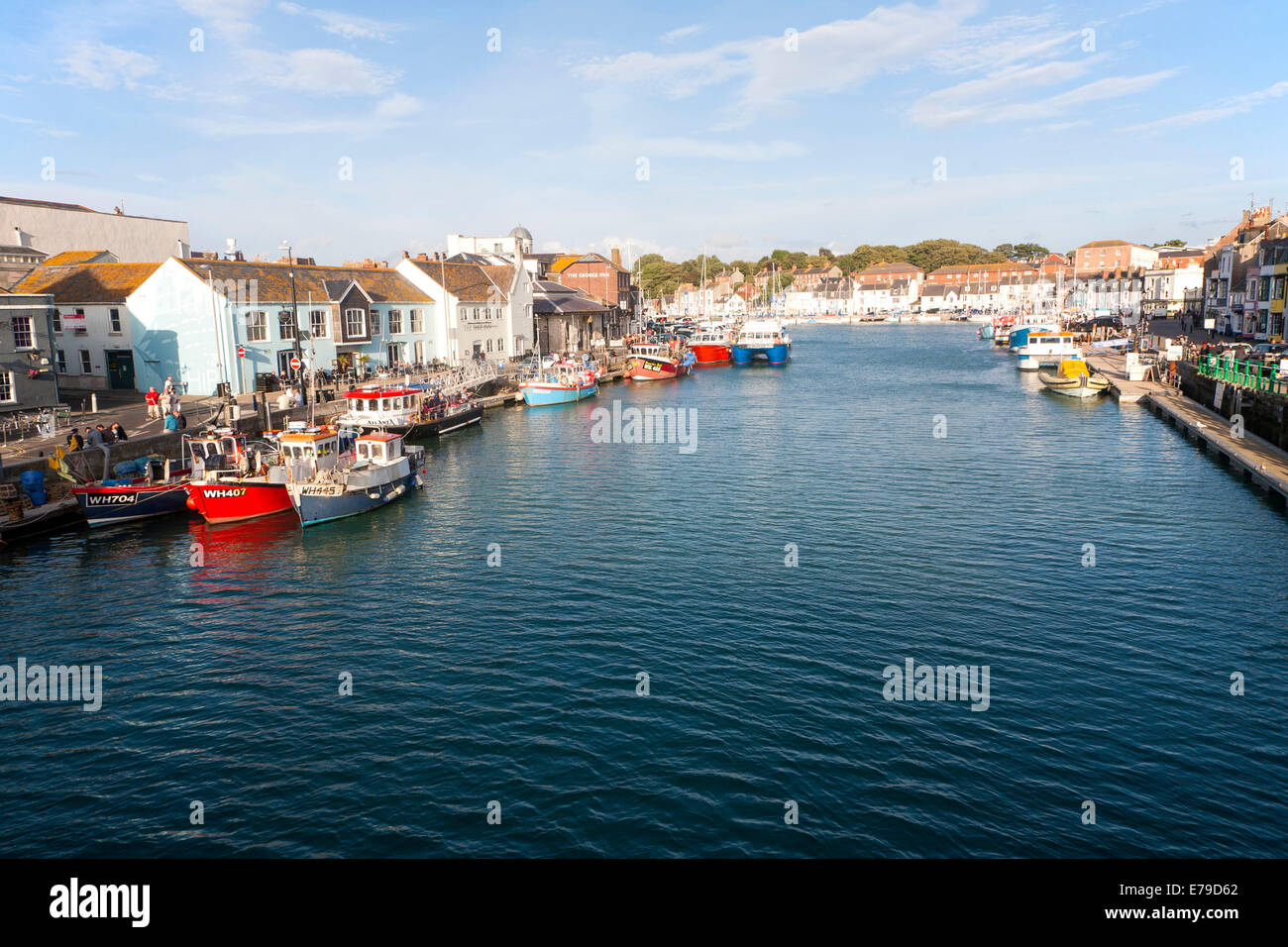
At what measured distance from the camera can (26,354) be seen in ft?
137

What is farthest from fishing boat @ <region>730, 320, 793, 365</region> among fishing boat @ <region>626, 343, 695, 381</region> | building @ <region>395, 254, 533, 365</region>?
building @ <region>395, 254, 533, 365</region>

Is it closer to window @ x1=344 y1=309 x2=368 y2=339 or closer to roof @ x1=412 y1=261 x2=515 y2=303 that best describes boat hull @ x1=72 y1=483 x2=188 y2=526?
window @ x1=344 y1=309 x2=368 y2=339

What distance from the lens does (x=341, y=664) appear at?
21109mm

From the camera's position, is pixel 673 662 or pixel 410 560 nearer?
pixel 673 662

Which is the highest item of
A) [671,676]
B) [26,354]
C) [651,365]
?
[26,354]

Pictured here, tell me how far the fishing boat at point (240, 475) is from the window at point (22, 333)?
13936mm

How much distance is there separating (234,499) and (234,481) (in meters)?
0.82

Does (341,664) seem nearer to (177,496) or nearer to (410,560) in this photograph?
(410,560)

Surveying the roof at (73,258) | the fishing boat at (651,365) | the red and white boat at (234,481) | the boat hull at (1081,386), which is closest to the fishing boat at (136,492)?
the red and white boat at (234,481)

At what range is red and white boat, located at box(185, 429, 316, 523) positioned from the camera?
109 ft

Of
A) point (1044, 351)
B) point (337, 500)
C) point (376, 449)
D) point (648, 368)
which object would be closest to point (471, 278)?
point (648, 368)

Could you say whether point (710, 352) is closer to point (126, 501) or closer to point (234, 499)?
point (234, 499)
